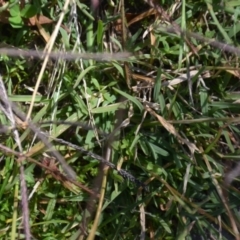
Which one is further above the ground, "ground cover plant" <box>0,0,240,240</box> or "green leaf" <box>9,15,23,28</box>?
"green leaf" <box>9,15,23,28</box>

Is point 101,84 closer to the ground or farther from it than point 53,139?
farther from it

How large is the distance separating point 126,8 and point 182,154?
0.45 metres

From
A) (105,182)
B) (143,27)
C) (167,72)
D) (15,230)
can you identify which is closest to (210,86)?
(167,72)

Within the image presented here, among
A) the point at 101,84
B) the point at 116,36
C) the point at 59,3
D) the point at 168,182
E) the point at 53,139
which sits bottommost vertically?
the point at 168,182

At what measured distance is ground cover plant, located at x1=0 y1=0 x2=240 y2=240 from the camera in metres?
1.43

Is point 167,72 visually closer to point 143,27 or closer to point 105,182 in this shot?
point 143,27

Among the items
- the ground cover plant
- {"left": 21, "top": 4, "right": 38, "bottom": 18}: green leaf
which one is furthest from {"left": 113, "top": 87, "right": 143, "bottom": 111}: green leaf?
{"left": 21, "top": 4, "right": 38, "bottom": 18}: green leaf

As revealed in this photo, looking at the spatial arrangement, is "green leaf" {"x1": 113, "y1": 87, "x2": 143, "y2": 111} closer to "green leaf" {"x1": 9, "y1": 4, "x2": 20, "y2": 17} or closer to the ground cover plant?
the ground cover plant

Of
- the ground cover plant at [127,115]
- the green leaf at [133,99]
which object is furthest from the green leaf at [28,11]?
the green leaf at [133,99]

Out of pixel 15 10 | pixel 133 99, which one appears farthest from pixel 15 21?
pixel 133 99

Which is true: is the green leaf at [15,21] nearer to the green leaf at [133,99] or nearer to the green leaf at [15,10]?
the green leaf at [15,10]

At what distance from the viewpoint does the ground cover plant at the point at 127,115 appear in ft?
4.69

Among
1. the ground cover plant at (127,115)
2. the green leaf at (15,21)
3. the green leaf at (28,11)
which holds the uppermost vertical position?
the green leaf at (28,11)

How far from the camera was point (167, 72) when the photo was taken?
1449 millimetres
